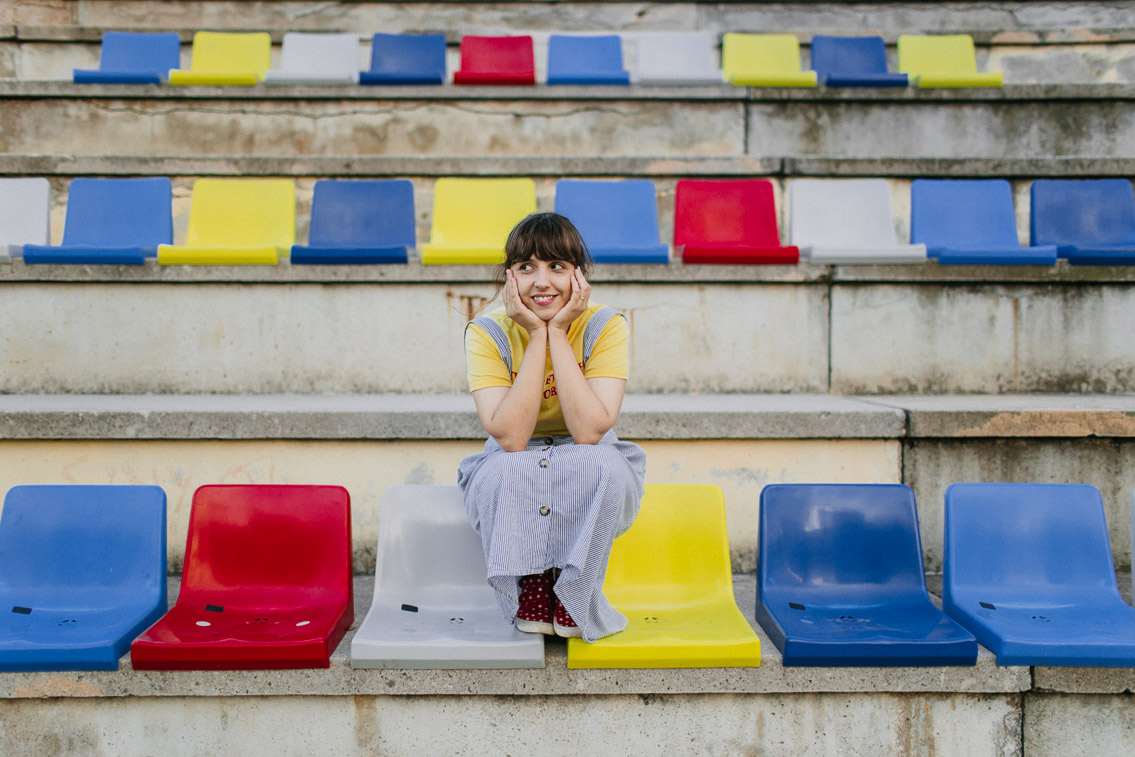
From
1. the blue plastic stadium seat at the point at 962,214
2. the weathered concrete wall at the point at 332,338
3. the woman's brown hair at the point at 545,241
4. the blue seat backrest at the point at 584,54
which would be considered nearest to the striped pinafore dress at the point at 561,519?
the woman's brown hair at the point at 545,241

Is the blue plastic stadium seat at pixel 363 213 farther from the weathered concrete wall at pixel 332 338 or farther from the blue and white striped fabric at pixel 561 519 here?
the blue and white striped fabric at pixel 561 519

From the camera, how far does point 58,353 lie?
295 cm

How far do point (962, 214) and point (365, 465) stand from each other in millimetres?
2969

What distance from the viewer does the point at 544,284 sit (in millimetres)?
1822

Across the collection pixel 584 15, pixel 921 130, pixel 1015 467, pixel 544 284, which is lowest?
pixel 1015 467

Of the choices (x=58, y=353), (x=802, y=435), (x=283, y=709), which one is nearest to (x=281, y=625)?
(x=283, y=709)

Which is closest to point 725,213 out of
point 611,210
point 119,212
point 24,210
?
point 611,210

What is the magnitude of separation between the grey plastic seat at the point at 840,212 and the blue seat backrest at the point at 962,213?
13 cm

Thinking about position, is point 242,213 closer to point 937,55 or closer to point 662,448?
point 662,448

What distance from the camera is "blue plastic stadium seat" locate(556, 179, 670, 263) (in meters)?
3.53

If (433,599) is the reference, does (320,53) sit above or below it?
above

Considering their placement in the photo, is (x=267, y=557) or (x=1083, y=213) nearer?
(x=267, y=557)

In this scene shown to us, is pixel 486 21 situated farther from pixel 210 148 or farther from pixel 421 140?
pixel 210 148

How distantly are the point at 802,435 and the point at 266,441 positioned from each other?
1.73 metres
